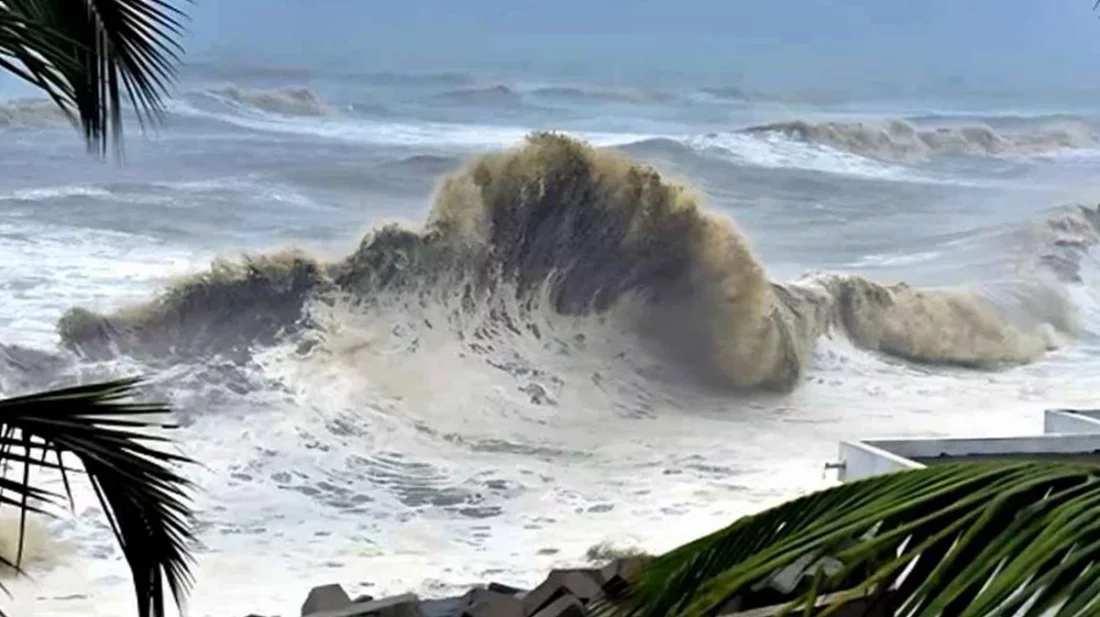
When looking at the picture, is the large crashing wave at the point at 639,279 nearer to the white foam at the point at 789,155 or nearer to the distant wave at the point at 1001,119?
the white foam at the point at 789,155

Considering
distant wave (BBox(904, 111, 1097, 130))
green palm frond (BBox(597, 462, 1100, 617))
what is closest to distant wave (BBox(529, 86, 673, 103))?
distant wave (BBox(904, 111, 1097, 130))

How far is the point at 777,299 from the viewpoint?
401 centimetres

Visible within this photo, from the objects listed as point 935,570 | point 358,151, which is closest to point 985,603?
point 935,570

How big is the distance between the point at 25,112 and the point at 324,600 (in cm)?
152

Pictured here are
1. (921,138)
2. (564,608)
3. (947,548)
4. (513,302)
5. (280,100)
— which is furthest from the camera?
(921,138)

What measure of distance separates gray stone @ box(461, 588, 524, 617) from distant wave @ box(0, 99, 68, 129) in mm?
1663

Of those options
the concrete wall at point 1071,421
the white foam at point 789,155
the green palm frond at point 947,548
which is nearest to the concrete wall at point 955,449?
the concrete wall at point 1071,421

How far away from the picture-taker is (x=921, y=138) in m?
4.29

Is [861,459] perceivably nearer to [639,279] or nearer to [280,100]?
[639,279]

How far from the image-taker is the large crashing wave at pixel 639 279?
3926mm

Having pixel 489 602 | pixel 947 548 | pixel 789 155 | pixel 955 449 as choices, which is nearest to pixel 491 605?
pixel 489 602

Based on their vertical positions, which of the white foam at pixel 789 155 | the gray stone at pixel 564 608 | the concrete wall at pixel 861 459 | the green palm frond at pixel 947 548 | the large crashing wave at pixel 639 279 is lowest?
the gray stone at pixel 564 608

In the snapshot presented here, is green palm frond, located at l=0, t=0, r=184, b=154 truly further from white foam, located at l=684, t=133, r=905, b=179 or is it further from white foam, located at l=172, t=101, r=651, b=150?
white foam, located at l=684, t=133, r=905, b=179

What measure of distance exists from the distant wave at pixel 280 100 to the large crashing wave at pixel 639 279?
0.41m
